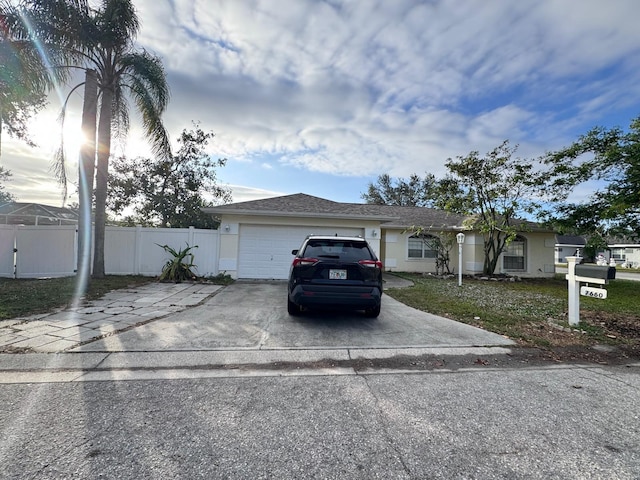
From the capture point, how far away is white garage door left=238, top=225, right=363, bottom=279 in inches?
454

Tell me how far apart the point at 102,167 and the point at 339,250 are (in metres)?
8.86

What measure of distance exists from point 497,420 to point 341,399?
4.33ft

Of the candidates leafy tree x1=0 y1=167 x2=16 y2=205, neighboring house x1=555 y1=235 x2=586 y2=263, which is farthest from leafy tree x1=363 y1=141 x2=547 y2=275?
neighboring house x1=555 y1=235 x2=586 y2=263

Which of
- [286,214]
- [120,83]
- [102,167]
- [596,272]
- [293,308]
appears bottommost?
[293,308]

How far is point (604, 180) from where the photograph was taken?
12.6 meters

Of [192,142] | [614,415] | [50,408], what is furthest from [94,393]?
[192,142]

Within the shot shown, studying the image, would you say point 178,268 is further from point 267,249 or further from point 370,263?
point 370,263

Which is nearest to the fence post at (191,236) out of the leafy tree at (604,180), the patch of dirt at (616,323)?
the patch of dirt at (616,323)

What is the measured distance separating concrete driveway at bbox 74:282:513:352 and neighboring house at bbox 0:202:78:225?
15.2 m

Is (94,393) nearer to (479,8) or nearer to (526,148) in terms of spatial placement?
(479,8)

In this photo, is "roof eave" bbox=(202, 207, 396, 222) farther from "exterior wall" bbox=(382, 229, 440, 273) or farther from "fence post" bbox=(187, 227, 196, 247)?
"exterior wall" bbox=(382, 229, 440, 273)

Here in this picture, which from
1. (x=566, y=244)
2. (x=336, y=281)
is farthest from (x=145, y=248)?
(x=566, y=244)

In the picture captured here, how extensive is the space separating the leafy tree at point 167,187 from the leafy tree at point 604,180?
1799cm

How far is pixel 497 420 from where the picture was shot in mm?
2564
